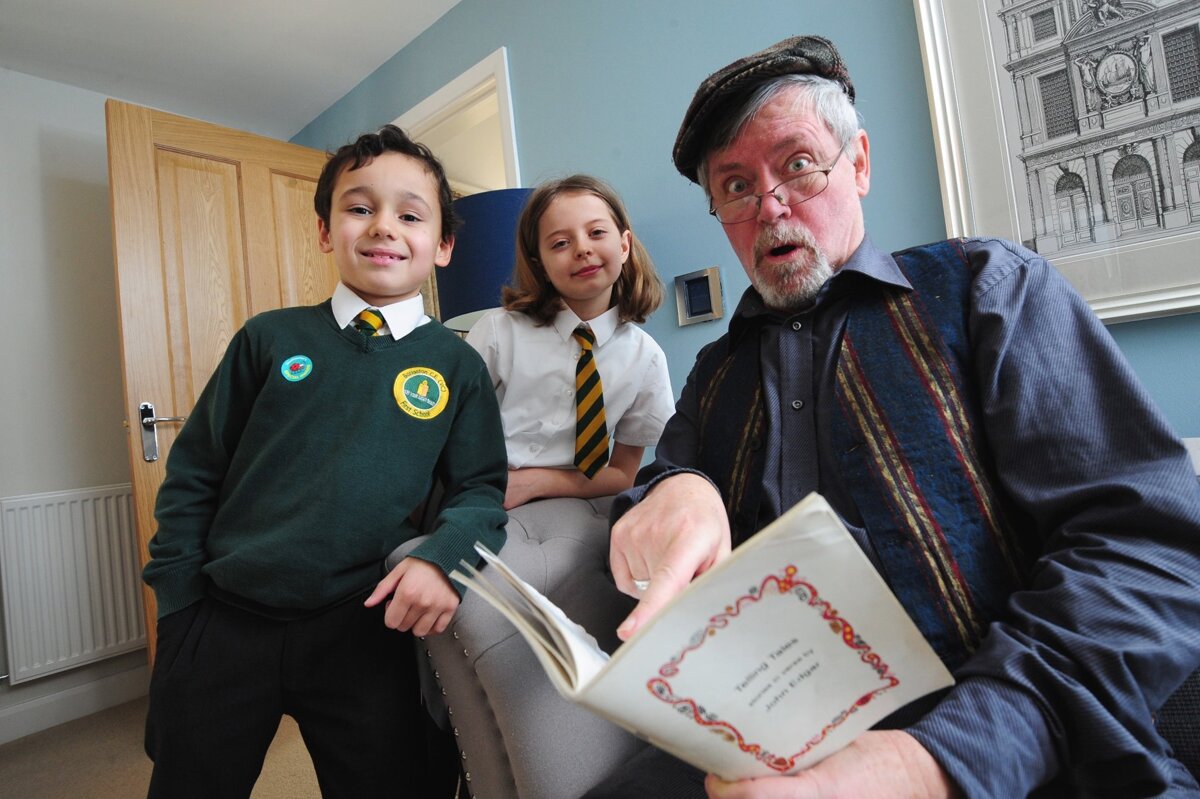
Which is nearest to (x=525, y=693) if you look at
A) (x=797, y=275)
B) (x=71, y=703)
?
(x=797, y=275)

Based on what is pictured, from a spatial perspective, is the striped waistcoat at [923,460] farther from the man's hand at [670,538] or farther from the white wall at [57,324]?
the white wall at [57,324]

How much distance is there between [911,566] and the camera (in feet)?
2.28

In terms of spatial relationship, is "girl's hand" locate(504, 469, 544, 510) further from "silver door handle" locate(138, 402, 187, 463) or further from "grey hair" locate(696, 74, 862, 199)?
"silver door handle" locate(138, 402, 187, 463)

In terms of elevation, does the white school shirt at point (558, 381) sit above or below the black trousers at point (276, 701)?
above

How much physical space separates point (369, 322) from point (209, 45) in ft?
8.39

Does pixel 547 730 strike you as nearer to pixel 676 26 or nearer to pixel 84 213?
pixel 676 26

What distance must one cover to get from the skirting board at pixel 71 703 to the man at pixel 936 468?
295cm

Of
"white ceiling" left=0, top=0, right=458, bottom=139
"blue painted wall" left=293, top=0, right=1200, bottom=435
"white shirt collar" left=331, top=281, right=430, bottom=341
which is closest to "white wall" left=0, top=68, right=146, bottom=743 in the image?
"white ceiling" left=0, top=0, right=458, bottom=139

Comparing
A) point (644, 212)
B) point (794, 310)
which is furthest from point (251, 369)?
point (644, 212)

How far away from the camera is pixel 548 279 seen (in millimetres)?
1604

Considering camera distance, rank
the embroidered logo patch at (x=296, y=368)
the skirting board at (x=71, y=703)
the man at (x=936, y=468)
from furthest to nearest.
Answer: the skirting board at (x=71, y=703), the embroidered logo patch at (x=296, y=368), the man at (x=936, y=468)

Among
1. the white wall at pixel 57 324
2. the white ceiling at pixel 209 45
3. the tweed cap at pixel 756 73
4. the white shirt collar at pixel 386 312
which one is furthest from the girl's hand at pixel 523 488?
the white wall at pixel 57 324

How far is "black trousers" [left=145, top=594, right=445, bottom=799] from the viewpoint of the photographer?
0.97 m

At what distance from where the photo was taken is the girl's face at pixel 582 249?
1.49 m
